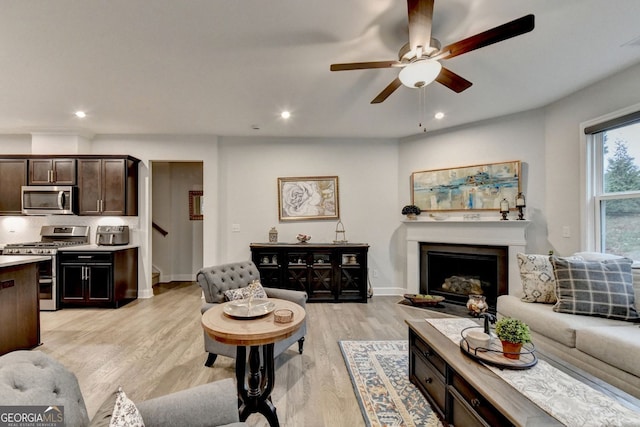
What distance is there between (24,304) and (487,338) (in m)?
4.07

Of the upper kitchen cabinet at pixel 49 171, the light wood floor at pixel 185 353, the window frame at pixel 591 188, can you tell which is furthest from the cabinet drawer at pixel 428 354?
the upper kitchen cabinet at pixel 49 171

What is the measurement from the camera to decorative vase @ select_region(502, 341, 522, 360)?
1.55 m

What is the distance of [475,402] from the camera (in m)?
1.42

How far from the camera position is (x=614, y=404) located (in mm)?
1238

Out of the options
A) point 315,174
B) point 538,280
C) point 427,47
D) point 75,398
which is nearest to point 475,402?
point 75,398

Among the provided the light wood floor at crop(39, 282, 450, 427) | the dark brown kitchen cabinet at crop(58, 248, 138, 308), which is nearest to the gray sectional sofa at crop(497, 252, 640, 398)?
the light wood floor at crop(39, 282, 450, 427)

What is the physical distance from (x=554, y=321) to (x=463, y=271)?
6.93 feet

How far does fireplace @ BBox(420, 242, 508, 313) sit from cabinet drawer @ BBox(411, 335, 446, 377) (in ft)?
7.57

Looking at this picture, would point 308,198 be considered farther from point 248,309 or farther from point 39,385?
point 39,385

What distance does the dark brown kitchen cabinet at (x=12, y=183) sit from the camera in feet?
14.3

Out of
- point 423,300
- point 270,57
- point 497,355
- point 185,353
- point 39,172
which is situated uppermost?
point 270,57

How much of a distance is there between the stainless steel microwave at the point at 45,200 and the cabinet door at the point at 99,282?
3.53 ft

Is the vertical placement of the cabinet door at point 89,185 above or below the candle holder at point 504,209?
above

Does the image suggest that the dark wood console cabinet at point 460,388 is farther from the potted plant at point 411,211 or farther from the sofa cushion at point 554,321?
the potted plant at point 411,211
